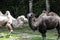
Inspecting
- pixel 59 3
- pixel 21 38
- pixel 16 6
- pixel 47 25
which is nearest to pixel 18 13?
pixel 16 6

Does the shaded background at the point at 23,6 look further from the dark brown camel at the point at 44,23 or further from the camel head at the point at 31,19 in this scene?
the camel head at the point at 31,19

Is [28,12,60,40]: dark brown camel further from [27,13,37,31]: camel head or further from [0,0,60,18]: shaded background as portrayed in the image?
[0,0,60,18]: shaded background

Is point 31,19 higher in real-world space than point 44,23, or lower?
higher

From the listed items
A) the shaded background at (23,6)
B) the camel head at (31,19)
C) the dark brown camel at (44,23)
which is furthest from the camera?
the shaded background at (23,6)

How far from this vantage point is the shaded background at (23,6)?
1891 centimetres

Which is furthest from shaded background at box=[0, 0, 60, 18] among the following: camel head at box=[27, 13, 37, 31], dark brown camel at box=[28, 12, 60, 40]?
camel head at box=[27, 13, 37, 31]

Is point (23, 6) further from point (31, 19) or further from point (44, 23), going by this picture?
point (31, 19)

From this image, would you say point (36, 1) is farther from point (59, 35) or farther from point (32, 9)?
point (59, 35)

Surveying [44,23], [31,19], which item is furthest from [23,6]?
[31,19]

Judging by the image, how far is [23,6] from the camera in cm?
1994

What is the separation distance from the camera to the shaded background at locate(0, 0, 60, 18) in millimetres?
18906

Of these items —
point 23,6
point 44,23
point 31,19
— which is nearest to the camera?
point 31,19

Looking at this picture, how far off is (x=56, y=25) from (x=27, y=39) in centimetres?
139

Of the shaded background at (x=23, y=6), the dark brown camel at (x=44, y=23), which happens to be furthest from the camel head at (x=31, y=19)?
the shaded background at (x=23, y=6)
